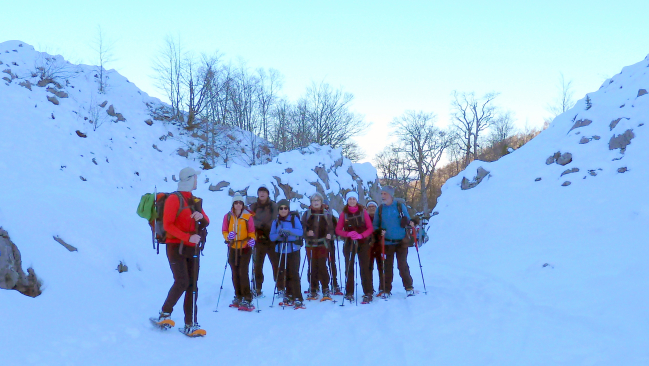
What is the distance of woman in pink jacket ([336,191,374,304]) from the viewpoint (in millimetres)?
7312

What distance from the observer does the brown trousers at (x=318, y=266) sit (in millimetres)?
7434

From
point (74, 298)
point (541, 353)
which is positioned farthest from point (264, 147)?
point (541, 353)

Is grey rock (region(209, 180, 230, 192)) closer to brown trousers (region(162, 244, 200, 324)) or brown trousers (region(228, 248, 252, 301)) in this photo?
brown trousers (region(228, 248, 252, 301))

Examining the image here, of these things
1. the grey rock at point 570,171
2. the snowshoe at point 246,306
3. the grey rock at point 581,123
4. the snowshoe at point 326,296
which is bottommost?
the snowshoe at point 326,296

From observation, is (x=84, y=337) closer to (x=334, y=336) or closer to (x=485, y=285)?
(x=334, y=336)

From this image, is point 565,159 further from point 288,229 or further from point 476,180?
point 288,229

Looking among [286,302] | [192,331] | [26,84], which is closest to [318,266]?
[286,302]

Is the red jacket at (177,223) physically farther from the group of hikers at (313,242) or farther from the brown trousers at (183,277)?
the group of hikers at (313,242)

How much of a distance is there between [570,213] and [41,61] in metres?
25.8

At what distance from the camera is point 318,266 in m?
7.50

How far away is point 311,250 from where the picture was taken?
295 inches

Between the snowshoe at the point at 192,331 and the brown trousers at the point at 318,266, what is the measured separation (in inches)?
112

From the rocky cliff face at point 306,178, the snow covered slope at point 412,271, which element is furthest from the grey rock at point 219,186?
the snow covered slope at point 412,271

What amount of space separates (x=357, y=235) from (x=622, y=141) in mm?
10611
